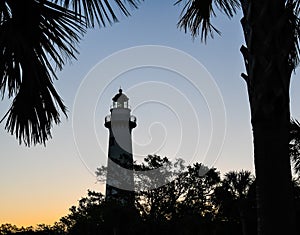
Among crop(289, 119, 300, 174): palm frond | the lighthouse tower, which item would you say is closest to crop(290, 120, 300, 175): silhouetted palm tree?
crop(289, 119, 300, 174): palm frond

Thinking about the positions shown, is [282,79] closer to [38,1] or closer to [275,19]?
[275,19]

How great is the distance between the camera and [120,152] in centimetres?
3059

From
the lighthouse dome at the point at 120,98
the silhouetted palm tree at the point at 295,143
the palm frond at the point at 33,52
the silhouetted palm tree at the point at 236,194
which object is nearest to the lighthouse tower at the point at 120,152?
the lighthouse dome at the point at 120,98

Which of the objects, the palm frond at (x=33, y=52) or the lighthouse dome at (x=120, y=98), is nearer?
the palm frond at (x=33, y=52)

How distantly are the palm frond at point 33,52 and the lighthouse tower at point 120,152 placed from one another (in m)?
24.9

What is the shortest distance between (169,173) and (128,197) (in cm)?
322

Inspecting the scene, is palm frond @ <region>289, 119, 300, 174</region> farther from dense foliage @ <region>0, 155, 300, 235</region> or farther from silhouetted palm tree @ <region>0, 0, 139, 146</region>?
dense foliage @ <region>0, 155, 300, 235</region>

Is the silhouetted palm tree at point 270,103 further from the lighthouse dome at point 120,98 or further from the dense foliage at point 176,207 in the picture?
the lighthouse dome at point 120,98

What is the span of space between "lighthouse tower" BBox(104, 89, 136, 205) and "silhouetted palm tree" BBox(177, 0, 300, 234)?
2592 centimetres

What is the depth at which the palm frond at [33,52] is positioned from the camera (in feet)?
10.9

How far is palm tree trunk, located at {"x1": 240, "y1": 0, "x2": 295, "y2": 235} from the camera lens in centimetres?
255

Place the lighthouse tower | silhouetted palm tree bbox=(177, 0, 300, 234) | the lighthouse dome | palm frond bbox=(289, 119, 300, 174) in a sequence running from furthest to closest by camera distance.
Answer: the lighthouse dome → the lighthouse tower → palm frond bbox=(289, 119, 300, 174) → silhouetted palm tree bbox=(177, 0, 300, 234)

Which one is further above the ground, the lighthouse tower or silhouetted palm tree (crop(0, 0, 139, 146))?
the lighthouse tower

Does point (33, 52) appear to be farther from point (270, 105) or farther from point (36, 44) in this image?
point (270, 105)
